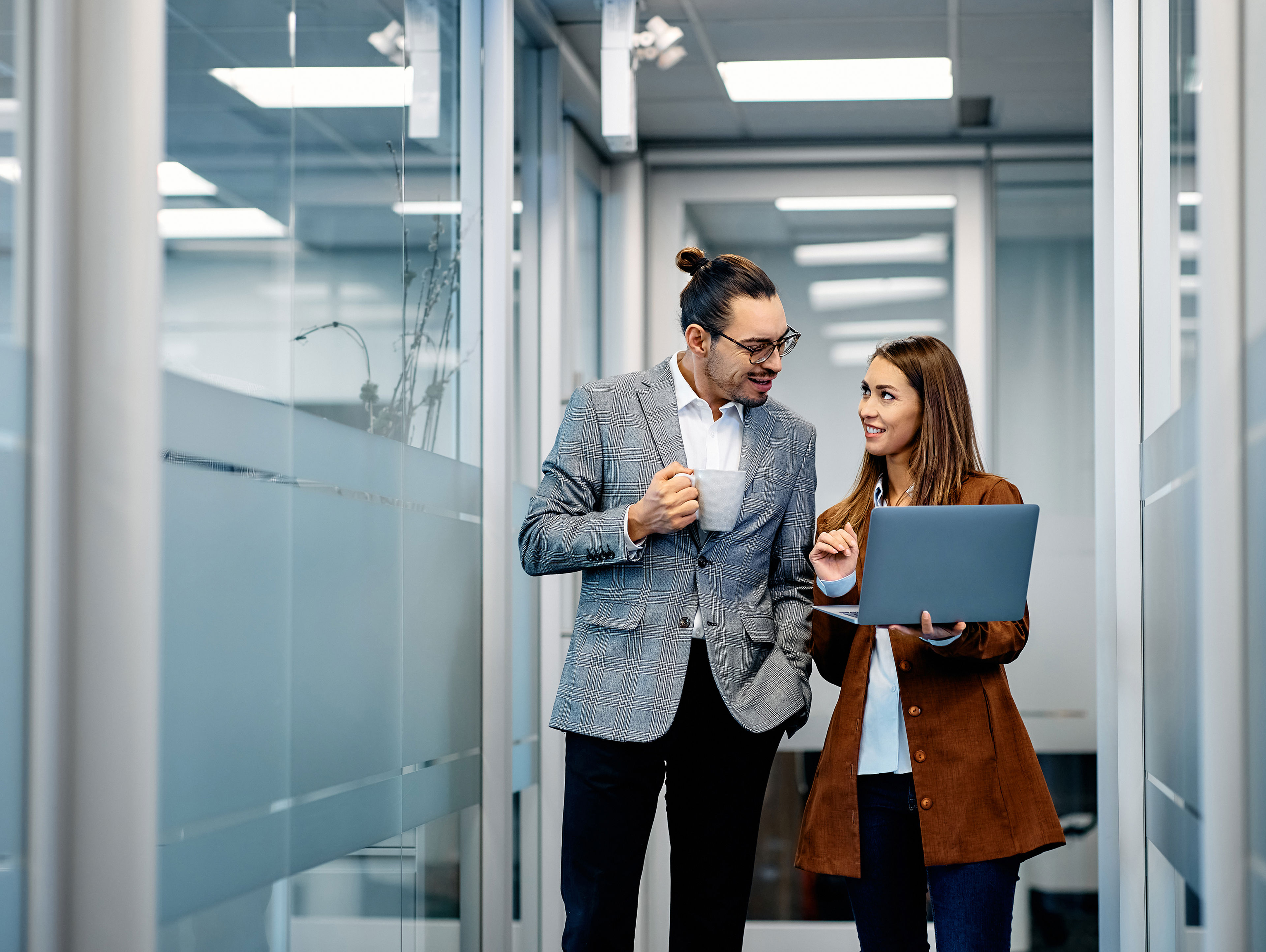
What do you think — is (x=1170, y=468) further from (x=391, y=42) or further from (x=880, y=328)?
(x=880, y=328)

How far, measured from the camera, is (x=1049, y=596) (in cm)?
363

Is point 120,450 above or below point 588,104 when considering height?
below

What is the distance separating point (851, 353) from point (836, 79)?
809 mm

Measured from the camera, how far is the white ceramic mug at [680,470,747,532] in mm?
1823

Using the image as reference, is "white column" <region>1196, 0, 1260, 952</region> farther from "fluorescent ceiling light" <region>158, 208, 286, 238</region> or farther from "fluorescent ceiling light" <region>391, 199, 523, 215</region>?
"fluorescent ceiling light" <region>391, 199, 523, 215</region>

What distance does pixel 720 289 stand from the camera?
6.72ft

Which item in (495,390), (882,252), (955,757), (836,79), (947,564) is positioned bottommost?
(955,757)

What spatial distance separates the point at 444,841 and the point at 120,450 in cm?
131

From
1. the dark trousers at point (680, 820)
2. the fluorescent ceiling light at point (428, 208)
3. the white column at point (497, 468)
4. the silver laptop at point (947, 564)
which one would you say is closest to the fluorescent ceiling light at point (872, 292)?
the white column at point (497, 468)

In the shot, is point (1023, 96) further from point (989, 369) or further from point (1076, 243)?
point (989, 369)

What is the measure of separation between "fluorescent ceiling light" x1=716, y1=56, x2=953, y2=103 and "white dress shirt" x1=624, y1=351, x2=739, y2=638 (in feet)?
4.95

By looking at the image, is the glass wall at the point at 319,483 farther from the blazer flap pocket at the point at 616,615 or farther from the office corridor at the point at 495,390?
the blazer flap pocket at the point at 616,615

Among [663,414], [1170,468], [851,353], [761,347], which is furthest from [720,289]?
[851,353]

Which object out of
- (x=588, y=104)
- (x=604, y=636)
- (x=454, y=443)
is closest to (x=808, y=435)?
(x=604, y=636)
